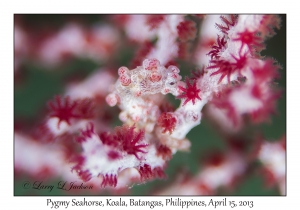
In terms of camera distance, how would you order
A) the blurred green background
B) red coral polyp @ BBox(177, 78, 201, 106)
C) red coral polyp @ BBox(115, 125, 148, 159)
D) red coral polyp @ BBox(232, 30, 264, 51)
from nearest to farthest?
red coral polyp @ BBox(232, 30, 264, 51)
red coral polyp @ BBox(115, 125, 148, 159)
red coral polyp @ BBox(177, 78, 201, 106)
the blurred green background

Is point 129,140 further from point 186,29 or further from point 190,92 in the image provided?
point 186,29

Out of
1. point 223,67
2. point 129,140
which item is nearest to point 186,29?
point 223,67

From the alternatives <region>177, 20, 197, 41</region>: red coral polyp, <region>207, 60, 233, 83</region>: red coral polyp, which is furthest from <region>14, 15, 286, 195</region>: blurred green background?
<region>207, 60, 233, 83</region>: red coral polyp

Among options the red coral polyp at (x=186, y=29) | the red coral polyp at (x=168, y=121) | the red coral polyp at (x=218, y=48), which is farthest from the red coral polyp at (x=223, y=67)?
the red coral polyp at (x=186, y=29)

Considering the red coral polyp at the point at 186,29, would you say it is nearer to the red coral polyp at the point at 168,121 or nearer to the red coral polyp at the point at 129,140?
the red coral polyp at the point at 168,121

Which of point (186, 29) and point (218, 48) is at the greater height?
point (186, 29)

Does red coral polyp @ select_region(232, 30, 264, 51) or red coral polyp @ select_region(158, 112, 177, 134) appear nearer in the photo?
red coral polyp @ select_region(232, 30, 264, 51)

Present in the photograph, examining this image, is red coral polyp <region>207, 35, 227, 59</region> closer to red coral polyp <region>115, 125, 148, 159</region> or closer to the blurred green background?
red coral polyp <region>115, 125, 148, 159</region>

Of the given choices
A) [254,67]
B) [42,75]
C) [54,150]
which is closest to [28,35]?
[42,75]

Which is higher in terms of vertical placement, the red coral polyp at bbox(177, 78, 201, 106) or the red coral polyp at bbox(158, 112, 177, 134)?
the red coral polyp at bbox(177, 78, 201, 106)
